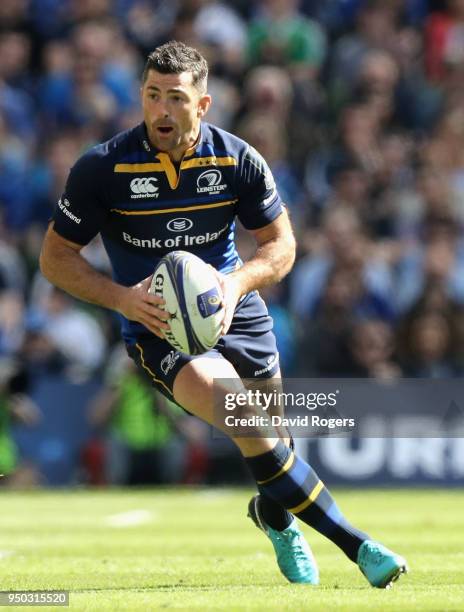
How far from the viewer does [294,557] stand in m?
7.38

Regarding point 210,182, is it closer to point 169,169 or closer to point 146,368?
point 169,169

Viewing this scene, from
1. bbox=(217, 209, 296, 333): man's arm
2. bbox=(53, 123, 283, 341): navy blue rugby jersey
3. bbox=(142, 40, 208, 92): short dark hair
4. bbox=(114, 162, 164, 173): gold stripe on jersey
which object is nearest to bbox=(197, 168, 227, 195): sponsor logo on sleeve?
bbox=(53, 123, 283, 341): navy blue rugby jersey

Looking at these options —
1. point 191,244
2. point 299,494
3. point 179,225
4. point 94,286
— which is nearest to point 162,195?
point 179,225

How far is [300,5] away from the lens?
19.1 m

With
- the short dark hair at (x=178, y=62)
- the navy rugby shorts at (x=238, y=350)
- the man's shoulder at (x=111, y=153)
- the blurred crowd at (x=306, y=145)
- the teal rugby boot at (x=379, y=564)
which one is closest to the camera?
the teal rugby boot at (x=379, y=564)

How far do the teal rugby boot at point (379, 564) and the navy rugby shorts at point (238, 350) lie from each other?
118 centimetres

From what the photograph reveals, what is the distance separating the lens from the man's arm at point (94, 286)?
6.81 m

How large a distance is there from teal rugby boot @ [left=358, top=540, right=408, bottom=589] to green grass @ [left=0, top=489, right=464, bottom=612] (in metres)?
0.06

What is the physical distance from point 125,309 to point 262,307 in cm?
113

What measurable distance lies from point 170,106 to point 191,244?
2.49 feet

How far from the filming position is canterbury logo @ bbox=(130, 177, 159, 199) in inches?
286

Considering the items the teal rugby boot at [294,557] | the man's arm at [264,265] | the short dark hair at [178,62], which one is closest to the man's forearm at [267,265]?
the man's arm at [264,265]

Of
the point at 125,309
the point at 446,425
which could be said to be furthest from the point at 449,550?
the point at 446,425

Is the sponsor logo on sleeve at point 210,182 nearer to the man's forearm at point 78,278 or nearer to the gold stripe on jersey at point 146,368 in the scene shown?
the man's forearm at point 78,278
